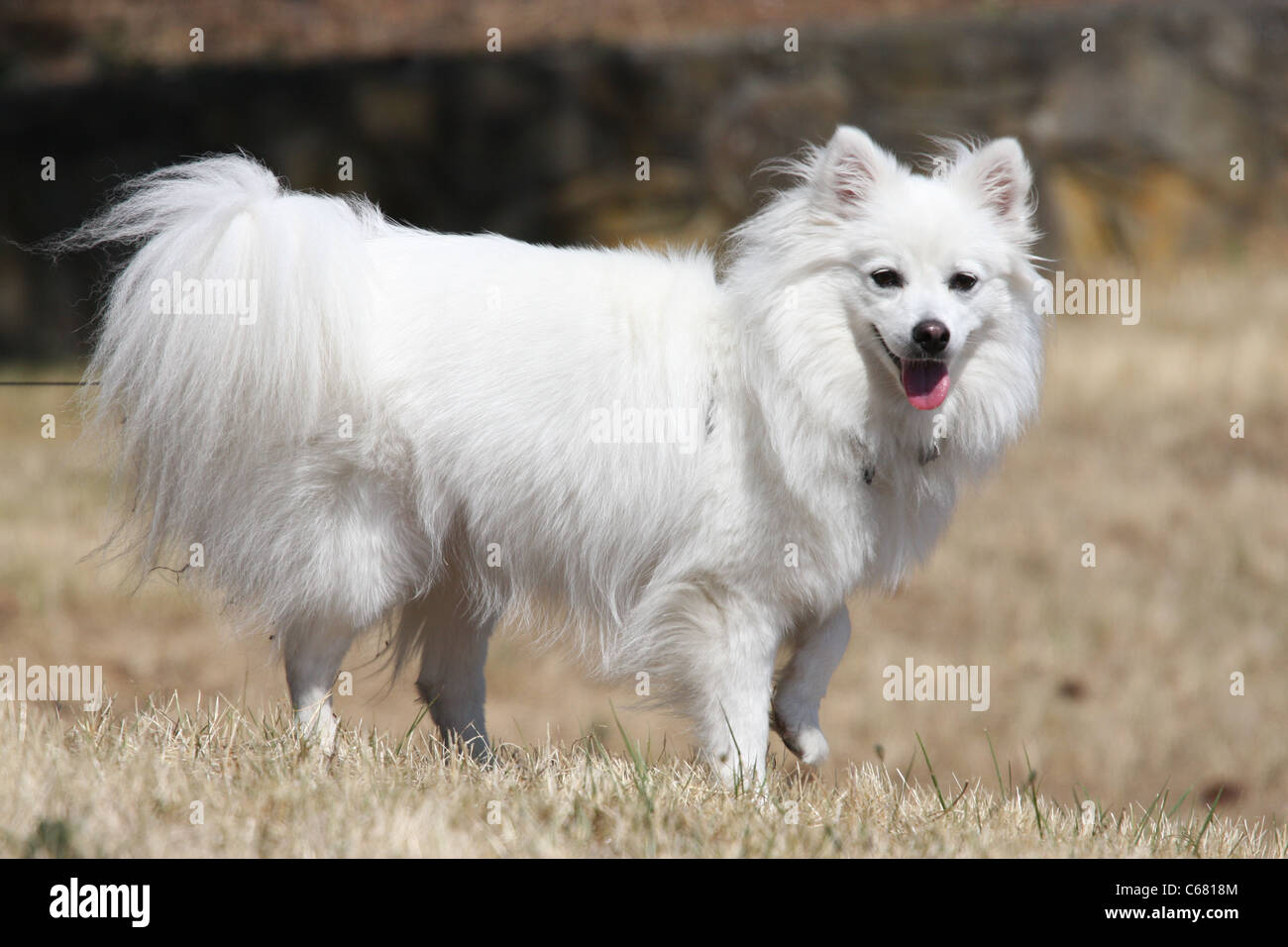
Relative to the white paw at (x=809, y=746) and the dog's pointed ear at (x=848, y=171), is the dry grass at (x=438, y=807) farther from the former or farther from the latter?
the dog's pointed ear at (x=848, y=171)

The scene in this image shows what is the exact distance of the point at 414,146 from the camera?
13375mm

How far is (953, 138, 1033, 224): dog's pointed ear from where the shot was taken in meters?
4.23

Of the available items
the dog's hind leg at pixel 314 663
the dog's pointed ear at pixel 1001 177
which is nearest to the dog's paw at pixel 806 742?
the dog's hind leg at pixel 314 663

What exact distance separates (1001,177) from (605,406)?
4.77 feet

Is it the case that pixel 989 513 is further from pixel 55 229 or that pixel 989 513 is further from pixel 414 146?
pixel 55 229

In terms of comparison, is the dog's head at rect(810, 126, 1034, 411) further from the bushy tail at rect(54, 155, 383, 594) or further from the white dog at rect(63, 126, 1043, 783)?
the bushy tail at rect(54, 155, 383, 594)

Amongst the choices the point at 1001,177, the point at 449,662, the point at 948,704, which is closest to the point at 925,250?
the point at 1001,177

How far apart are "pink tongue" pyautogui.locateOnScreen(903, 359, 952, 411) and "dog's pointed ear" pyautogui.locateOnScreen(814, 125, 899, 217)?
21.3 inches

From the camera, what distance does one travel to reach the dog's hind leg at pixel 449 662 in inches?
196

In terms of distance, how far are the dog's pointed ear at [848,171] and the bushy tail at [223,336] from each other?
149 centimetres

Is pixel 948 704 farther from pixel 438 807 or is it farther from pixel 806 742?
pixel 438 807

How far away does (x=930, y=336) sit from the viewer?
394 cm

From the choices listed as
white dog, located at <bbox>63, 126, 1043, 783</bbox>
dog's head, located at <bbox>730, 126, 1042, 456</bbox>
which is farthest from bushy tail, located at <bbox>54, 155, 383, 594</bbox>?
dog's head, located at <bbox>730, 126, 1042, 456</bbox>

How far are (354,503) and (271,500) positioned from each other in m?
0.27
